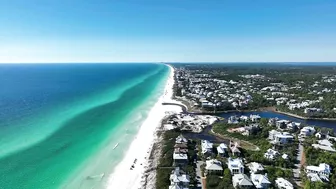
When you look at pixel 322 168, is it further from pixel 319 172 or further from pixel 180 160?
pixel 180 160

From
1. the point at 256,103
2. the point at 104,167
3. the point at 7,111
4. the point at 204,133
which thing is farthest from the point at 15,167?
the point at 256,103

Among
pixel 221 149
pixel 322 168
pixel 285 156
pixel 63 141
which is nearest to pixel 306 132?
pixel 285 156

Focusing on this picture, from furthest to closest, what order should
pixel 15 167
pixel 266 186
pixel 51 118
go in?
pixel 51 118
pixel 15 167
pixel 266 186

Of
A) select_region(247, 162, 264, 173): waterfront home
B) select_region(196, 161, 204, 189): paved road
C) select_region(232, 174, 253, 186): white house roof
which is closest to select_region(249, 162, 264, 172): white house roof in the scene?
select_region(247, 162, 264, 173): waterfront home

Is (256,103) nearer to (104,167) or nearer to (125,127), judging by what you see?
(125,127)

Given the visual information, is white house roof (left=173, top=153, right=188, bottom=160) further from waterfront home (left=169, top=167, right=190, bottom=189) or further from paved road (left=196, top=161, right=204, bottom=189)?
waterfront home (left=169, top=167, right=190, bottom=189)
